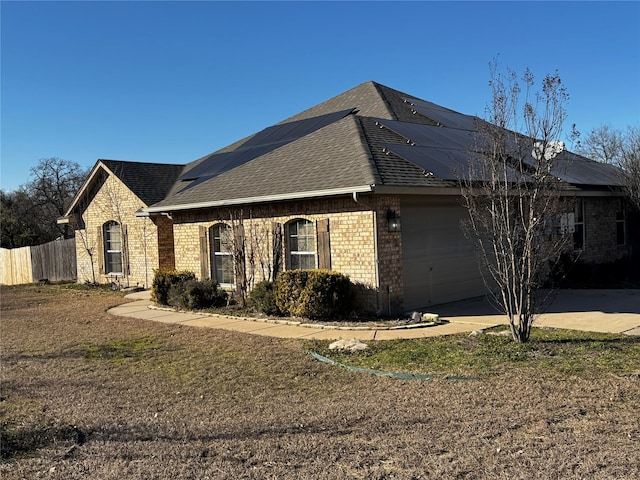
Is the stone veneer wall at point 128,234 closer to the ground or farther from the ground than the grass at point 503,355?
farther from the ground

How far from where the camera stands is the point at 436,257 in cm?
1312

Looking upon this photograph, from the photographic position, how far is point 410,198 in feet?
40.9

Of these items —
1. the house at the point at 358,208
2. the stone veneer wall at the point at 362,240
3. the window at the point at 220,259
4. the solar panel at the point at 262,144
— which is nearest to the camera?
the stone veneer wall at the point at 362,240

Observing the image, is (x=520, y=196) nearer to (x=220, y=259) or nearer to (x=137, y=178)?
(x=220, y=259)

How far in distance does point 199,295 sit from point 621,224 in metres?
14.8

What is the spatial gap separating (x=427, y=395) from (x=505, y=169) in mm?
3821

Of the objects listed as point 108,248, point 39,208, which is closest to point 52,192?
point 39,208

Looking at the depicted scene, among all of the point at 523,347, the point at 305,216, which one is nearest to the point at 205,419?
the point at 523,347

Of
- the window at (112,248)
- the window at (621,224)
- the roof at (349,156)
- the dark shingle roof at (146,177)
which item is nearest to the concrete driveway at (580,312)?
the roof at (349,156)

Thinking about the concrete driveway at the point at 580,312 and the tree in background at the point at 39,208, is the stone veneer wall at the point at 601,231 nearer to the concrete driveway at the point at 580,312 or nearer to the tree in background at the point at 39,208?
the concrete driveway at the point at 580,312

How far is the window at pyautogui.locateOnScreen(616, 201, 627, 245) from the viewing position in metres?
19.8

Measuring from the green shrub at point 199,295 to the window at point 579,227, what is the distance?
36.4 ft

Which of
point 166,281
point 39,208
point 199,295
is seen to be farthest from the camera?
point 39,208

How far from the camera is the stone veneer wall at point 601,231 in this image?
18422 mm
